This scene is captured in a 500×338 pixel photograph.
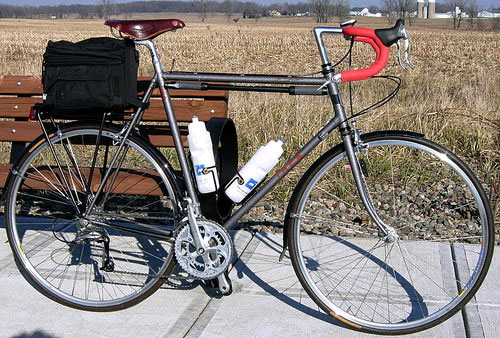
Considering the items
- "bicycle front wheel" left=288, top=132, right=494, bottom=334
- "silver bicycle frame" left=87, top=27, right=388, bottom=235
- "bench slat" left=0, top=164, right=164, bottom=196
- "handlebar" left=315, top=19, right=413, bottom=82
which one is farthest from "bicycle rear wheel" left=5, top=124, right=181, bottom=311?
"handlebar" left=315, top=19, right=413, bottom=82

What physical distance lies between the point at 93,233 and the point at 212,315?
0.71 meters

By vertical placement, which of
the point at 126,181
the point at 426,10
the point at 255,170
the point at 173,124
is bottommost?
the point at 426,10

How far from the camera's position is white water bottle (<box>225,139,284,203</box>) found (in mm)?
3238

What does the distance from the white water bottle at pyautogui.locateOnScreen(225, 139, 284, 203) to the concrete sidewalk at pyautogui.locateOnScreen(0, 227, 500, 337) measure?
0.56 meters

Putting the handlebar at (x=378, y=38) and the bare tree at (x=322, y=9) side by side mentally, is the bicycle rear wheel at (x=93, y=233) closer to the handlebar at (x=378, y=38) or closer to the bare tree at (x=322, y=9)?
the handlebar at (x=378, y=38)

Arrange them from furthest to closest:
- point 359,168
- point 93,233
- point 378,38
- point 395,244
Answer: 1. point 395,244
2. point 93,233
3. point 359,168
4. point 378,38

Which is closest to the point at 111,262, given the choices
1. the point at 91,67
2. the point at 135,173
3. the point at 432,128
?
the point at 135,173

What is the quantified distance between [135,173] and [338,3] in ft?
320

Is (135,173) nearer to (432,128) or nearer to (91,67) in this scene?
(91,67)

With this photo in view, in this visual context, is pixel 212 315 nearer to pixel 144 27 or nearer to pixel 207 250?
pixel 207 250

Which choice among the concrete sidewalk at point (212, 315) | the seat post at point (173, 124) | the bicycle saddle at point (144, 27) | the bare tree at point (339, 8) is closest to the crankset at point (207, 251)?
the seat post at point (173, 124)

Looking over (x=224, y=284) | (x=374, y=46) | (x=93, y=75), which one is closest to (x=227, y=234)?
(x=224, y=284)

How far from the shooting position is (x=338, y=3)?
97.9m

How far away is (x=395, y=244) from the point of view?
4.26 metres
